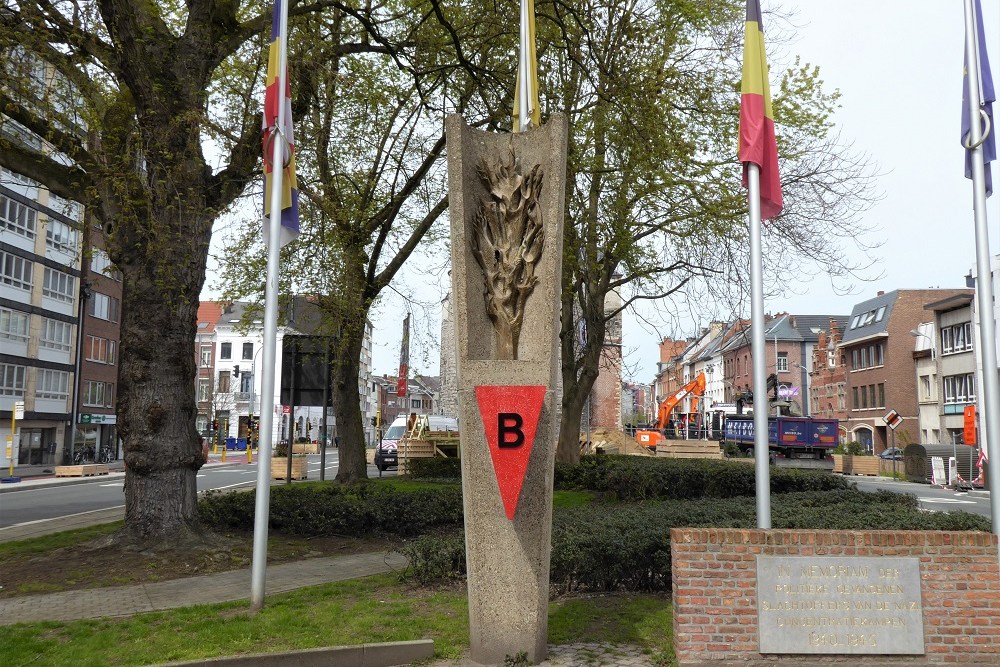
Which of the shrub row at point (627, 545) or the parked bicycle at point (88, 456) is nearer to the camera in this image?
the shrub row at point (627, 545)

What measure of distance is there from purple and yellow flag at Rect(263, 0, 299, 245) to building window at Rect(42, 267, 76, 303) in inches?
1828

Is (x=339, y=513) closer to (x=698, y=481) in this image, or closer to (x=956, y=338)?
(x=698, y=481)

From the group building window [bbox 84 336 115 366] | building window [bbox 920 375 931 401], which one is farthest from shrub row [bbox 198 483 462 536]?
building window [bbox 920 375 931 401]

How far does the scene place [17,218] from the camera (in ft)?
155

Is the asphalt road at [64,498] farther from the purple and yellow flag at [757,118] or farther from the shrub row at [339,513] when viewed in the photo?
the purple and yellow flag at [757,118]

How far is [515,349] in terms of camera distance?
24.7 ft

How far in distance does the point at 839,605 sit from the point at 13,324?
50.9m

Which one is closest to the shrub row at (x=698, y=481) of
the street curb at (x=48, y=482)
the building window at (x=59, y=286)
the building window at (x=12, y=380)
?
the street curb at (x=48, y=482)

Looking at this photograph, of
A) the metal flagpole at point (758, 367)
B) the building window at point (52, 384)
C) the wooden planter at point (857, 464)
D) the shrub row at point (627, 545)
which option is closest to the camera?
the metal flagpole at point (758, 367)

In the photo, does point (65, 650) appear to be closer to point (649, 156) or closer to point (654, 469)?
point (649, 156)

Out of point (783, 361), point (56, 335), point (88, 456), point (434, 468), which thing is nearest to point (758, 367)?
point (434, 468)

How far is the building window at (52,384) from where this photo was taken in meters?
50.5

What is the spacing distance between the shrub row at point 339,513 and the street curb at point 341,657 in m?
6.42

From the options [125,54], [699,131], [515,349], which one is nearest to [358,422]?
[699,131]
